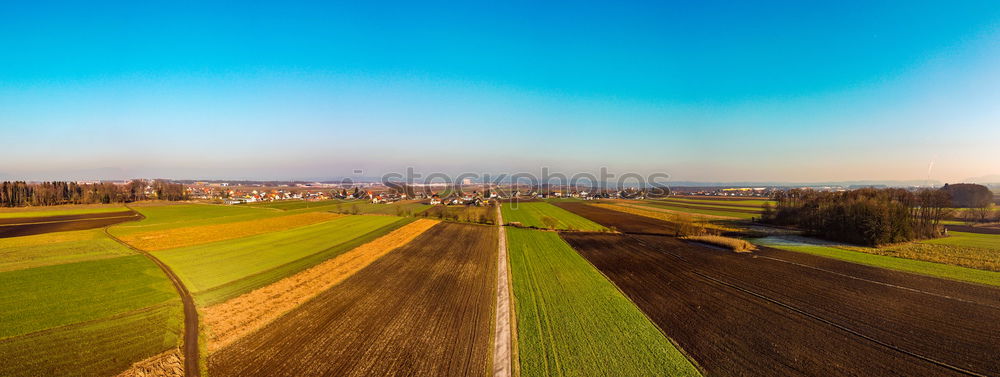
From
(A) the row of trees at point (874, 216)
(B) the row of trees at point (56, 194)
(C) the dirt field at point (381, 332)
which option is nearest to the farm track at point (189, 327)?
(C) the dirt field at point (381, 332)

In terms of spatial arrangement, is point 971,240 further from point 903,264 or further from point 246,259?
point 246,259

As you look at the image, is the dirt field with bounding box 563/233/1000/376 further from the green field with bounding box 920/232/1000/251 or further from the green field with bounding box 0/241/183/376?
the green field with bounding box 0/241/183/376

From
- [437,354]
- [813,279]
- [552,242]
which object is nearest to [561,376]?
[437,354]

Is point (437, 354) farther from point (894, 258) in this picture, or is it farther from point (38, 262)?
point (894, 258)

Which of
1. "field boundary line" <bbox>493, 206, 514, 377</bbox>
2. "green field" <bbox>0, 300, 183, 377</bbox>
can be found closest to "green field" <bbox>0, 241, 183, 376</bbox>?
"green field" <bbox>0, 300, 183, 377</bbox>

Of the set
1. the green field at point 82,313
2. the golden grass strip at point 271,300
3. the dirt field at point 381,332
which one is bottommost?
the dirt field at point 381,332

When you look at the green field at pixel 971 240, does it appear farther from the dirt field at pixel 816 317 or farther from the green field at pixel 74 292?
the green field at pixel 74 292

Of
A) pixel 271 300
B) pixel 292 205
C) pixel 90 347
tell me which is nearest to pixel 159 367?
pixel 90 347
